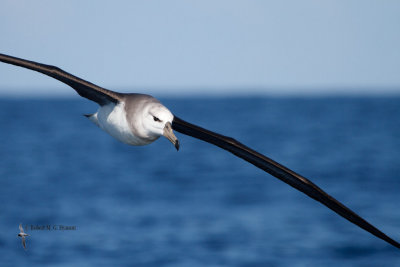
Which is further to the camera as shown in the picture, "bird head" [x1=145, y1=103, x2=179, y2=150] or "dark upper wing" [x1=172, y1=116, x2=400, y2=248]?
"dark upper wing" [x1=172, y1=116, x2=400, y2=248]

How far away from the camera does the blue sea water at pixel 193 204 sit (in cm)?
2384

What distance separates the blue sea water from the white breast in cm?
1132

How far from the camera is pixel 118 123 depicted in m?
11.2

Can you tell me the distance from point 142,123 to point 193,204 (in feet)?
79.4

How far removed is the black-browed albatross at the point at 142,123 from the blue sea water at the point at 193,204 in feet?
36.7

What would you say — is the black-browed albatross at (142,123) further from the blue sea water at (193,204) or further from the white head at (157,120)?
the blue sea water at (193,204)

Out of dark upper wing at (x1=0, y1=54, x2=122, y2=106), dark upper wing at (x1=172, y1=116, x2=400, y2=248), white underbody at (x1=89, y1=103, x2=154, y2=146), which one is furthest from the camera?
dark upper wing at (x1=172, y1=116, x2=400, y2=248)

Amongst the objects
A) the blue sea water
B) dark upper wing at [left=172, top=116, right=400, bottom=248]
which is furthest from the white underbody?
the blue sea water

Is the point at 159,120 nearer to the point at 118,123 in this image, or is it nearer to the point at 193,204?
the point at 118,123

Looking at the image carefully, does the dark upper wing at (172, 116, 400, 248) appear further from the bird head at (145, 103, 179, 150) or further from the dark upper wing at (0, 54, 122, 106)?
the dark upper wing at (0, 54, 122, 106)

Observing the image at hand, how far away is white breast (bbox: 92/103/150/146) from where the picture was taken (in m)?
11.1

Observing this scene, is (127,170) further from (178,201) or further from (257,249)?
(257,249)

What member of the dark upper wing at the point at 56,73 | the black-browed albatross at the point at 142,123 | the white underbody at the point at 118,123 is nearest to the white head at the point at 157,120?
the black-browed albatross at the point at 142,123

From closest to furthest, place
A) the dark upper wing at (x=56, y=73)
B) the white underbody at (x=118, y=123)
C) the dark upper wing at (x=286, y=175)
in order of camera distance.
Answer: the dark upper wing at (x=56, y=73)
the white underbody at (x=118, y=123)
the dark upper wing at (x=286, y=175)
